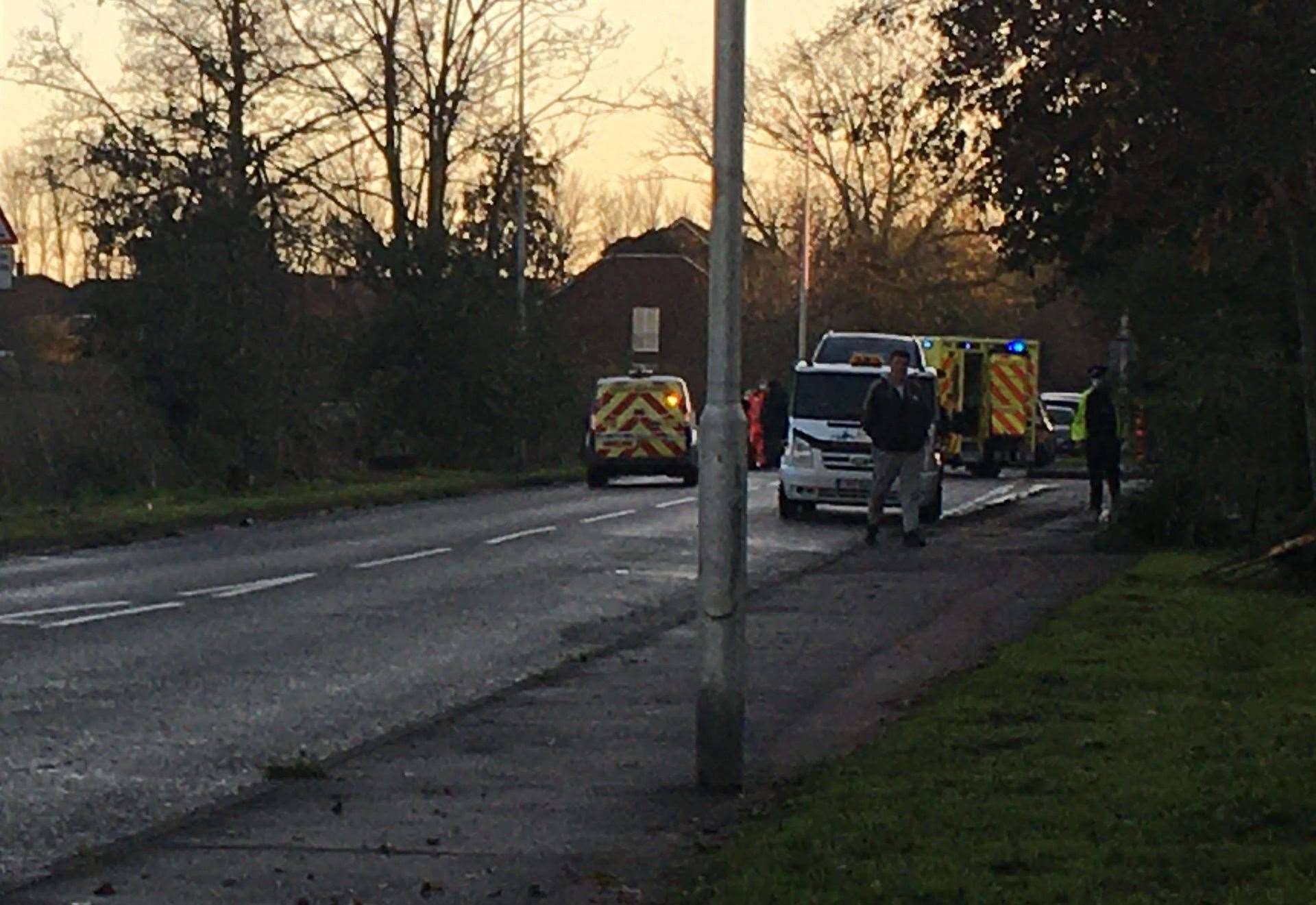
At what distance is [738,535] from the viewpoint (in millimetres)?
9727

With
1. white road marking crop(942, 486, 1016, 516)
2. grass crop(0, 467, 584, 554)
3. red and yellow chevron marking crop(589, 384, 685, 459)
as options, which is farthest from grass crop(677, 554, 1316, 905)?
red and yellow chevron marking crop(589, 384, 685, 459)

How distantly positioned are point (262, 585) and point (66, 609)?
2.33 meters

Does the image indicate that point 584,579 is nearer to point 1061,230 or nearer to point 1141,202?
point 1061,230

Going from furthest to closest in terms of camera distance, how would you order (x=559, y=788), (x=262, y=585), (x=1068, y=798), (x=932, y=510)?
(x=932, y=510) → (x=262, y=585) → (x=559, y=788) → (x=1068, y=798)

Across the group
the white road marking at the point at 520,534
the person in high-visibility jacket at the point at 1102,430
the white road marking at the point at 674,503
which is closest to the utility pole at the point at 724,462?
the white road marking at the point at 520,534

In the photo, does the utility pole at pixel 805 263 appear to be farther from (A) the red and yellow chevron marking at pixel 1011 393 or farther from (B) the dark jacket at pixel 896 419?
(B) the dark jacket at pixel 896 419

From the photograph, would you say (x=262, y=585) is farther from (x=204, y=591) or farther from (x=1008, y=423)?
(x=1008, y=423)

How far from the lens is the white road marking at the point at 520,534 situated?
2508 centimetres

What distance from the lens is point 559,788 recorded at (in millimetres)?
10047

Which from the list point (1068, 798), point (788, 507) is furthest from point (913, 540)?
point (1068, 798)

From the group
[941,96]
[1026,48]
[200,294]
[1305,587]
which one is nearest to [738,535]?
[1026,48]

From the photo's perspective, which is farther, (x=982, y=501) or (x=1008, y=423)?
(x=1008, y=423)

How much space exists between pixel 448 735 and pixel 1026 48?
227 inches

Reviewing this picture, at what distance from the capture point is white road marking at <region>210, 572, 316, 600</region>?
60.5ft
